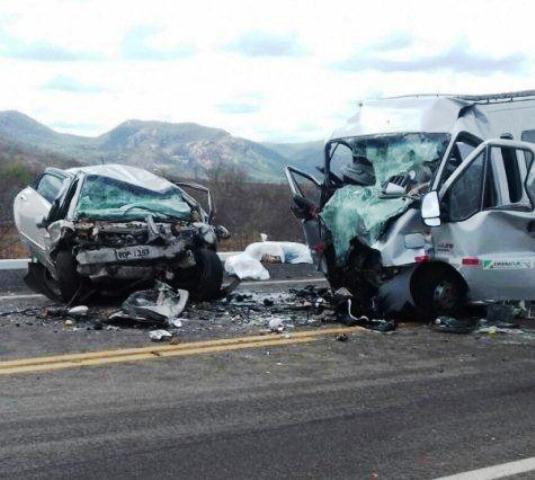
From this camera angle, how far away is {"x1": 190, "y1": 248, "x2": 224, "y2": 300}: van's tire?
9.67 m

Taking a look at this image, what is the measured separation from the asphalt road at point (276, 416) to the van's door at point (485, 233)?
1146mm

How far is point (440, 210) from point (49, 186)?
17.7ft

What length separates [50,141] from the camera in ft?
573

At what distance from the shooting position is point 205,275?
966 centimetres

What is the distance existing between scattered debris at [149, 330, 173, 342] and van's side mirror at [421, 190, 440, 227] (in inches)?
108

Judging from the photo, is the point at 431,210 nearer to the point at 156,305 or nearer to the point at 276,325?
the point at 276,325

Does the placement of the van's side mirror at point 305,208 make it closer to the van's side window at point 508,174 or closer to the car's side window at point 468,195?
the car's side window at point 468,195

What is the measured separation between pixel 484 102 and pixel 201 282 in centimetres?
384

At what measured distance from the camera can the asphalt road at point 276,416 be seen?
433 centimetres

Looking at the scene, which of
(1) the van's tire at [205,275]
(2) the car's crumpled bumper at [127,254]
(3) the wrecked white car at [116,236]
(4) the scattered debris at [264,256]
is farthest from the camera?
(4) the scattered debris at [264,256]

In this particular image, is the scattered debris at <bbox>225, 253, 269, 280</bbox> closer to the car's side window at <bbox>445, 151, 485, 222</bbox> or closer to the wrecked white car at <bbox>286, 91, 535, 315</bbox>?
the wrecked white car at <bbox>286, 91, 535, 315</bbox>

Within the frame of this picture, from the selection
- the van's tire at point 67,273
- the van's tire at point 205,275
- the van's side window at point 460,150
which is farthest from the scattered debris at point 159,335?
the van's side window at point 460,150

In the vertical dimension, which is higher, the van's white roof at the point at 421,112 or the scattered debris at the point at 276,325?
the van's white roof at the point at 421,112

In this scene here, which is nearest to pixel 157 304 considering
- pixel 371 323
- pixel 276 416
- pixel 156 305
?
pixel 156 305
